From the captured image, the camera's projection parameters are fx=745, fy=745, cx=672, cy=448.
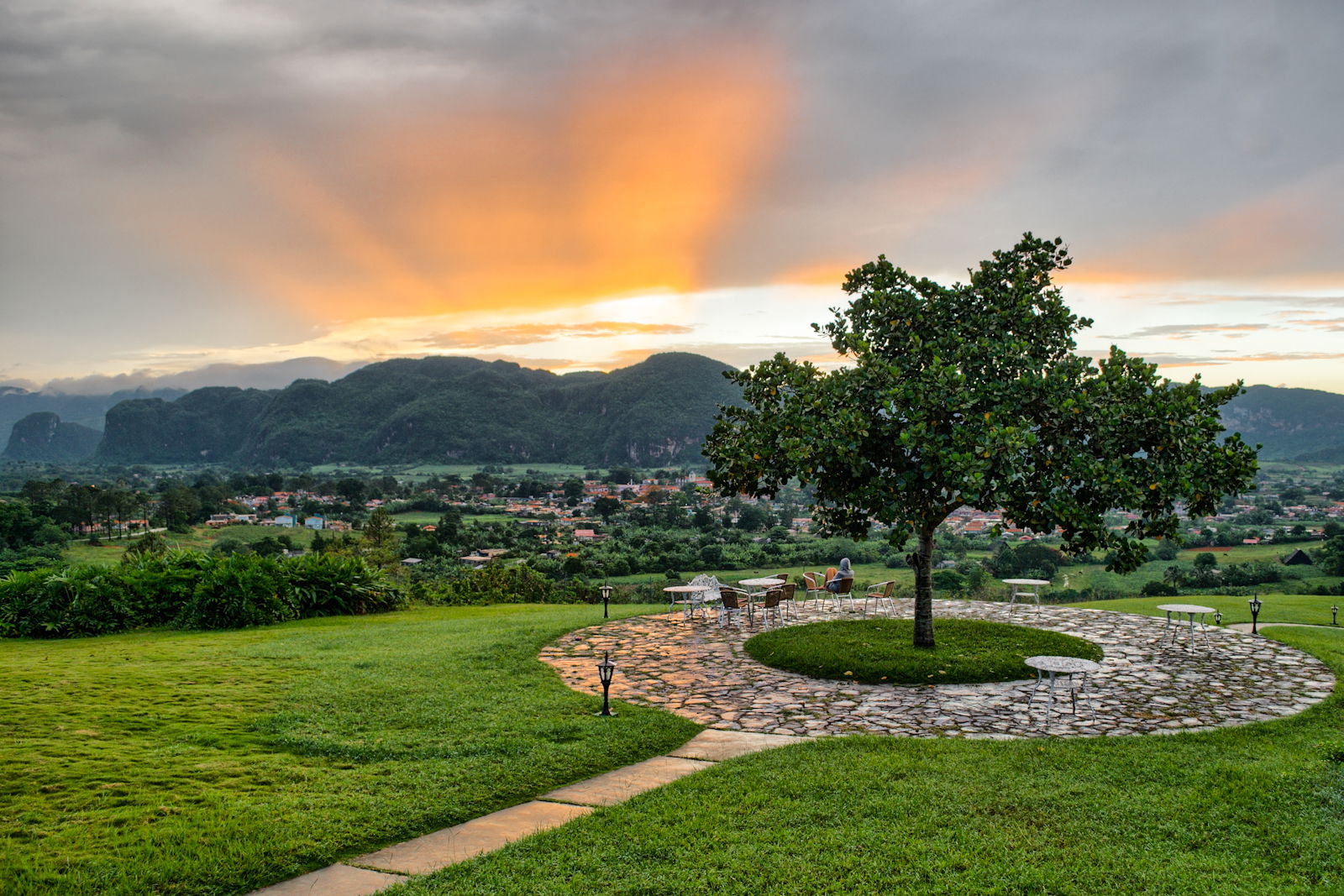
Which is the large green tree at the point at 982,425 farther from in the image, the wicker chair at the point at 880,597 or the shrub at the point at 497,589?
the shrub at the point at 497,589

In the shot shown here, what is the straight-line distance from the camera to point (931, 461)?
367 inches

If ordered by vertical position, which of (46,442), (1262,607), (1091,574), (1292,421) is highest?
(1292,421)

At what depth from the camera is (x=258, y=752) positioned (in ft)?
22.1

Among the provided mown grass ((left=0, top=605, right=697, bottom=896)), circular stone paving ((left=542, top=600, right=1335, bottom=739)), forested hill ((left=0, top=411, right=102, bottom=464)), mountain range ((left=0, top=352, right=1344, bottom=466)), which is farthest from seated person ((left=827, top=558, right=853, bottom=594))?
forested hill ((left=0, top=411, right=102, bottom=464))

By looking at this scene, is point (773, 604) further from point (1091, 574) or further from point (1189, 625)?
point (1091, 574)

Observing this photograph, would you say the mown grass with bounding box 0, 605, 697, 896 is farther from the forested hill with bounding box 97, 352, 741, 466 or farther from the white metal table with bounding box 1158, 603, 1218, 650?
the forested hill with bounding box 97, 352, 741, 466

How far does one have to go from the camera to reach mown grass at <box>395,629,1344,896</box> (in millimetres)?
4289

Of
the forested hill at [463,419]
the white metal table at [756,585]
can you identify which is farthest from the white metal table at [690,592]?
the forested hill at [463,419]

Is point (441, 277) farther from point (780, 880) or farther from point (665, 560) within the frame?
point (780, 880)

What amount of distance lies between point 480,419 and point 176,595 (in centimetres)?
11301

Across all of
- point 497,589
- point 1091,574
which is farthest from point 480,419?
point 497,589

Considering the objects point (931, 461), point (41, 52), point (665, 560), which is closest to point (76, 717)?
point (931, 461)

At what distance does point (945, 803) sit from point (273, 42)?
61.7 feet

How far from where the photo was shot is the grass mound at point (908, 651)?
998 cm
